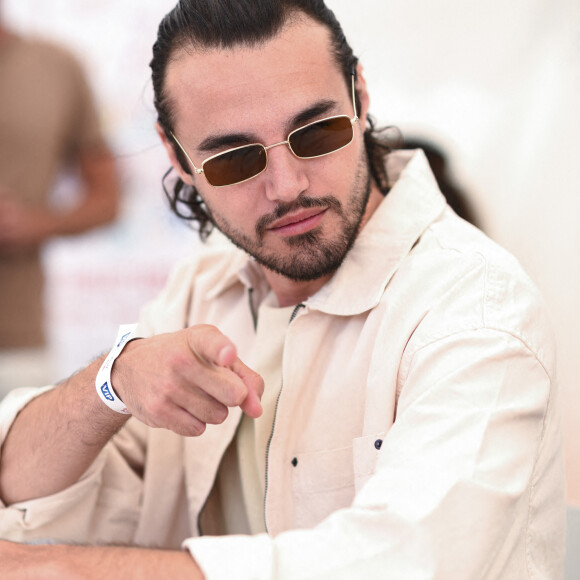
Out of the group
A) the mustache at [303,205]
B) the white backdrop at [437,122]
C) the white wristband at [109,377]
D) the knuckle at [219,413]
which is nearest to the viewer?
the knuckle at [219,413]

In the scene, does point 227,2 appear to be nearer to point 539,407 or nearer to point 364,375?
point 364,375

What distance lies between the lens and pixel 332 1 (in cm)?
260

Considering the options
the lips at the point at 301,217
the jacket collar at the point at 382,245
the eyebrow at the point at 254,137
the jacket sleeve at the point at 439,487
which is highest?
the eyebrow at the point at 254,137

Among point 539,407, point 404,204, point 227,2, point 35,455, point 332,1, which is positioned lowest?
point 35,455

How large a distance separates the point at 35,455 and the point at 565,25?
6.55ft

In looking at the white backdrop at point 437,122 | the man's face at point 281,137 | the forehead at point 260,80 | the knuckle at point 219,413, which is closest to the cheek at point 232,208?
the man's face at point 281,137

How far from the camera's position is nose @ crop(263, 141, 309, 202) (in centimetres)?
138

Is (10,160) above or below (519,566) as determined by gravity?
above

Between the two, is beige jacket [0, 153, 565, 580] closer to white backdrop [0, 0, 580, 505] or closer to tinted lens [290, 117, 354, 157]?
tinted lens [290, 117, 354, 157]

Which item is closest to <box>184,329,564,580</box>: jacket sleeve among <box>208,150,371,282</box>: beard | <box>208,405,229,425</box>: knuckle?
<box>208,405,229,425</box>: knuckle

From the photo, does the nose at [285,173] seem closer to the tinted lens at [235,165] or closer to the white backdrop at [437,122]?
the tinted lens at [235,165]

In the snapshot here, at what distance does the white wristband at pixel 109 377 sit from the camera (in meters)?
1.30

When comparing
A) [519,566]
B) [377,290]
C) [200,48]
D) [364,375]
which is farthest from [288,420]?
[200,48]

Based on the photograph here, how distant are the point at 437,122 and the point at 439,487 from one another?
1910 mm
